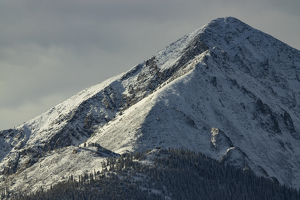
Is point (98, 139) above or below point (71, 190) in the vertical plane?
above

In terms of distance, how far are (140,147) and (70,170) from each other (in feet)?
116

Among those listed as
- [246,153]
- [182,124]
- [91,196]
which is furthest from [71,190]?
[246,153]

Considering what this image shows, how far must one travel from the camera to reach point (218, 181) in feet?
447

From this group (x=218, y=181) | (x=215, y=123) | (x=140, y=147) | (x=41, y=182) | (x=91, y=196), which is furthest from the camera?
(x=215, y=123)

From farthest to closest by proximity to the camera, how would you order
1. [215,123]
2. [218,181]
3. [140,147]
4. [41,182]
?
[215,123]
[140,147]
[41,182]
[218,181]

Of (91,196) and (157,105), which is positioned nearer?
(91,196)

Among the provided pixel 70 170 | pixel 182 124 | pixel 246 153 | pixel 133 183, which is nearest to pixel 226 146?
pixel 246 153

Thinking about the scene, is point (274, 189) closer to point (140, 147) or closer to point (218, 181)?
point (218, 181)

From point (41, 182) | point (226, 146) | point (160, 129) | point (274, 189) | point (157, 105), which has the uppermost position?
A: point (157, 105)

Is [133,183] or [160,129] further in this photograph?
[160,129]

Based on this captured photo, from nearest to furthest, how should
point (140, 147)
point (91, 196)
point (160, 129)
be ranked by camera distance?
point (91, 196) → point (140, 147) → point (160, 129)

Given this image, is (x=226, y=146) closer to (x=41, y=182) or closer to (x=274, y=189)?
(x=274, y=189)

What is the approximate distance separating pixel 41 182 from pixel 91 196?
126ft

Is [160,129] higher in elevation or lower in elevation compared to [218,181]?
higher
